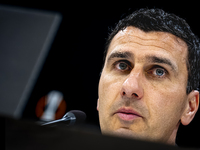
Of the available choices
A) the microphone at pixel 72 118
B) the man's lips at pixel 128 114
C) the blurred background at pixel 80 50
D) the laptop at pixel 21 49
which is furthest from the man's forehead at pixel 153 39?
the laptop at pixel 21 49

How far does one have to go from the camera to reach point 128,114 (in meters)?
1.72

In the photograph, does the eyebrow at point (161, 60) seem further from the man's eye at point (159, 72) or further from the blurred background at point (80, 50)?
the blurred background at point (80, 50)

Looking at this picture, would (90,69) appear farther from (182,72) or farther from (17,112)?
(17,112)

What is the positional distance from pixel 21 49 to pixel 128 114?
1.54m

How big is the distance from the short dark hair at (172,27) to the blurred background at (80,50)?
5 centimetres

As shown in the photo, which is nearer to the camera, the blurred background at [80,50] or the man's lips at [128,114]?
the man's lips at [128,114]

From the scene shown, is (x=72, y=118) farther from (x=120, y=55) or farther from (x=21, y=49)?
(x=21, y=49)

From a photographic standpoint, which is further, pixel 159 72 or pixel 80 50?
pixel 80 50

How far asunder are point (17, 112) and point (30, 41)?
779 millimetres

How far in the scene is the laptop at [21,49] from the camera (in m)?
2.44

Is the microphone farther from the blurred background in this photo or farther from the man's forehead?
the man's forehead

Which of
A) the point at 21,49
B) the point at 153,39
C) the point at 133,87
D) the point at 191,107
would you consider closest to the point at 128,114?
the point at 133,87

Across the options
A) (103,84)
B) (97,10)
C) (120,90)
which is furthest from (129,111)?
(97,10)

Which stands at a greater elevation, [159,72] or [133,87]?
[159,72]
